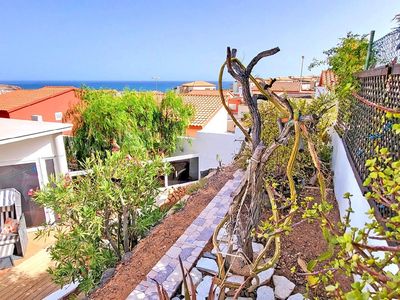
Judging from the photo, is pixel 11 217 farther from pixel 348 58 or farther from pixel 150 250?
pixel 348 58

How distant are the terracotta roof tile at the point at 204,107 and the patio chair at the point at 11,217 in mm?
9498

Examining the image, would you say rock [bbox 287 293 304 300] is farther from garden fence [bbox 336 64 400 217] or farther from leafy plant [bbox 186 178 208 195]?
leafy plant [bbox 186 178 208 195]

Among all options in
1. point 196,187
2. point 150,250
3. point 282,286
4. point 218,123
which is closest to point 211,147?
point 218,123

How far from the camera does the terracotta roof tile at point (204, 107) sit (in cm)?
1576

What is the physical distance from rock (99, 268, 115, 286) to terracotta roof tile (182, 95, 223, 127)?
1159 cm

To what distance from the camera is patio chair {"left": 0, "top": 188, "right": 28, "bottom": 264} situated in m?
7.48

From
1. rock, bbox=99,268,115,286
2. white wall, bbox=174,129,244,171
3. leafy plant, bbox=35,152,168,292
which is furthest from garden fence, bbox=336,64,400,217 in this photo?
white wall, bbox=174,129,244,171

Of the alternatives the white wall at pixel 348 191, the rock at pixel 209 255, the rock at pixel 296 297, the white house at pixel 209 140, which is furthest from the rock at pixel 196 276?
the white house at pixel 209 140

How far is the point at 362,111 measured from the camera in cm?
504

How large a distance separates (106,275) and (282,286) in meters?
2.86

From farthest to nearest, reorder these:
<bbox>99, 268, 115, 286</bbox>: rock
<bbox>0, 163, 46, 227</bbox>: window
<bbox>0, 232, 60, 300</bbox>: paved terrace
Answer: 1. <bbox>0, 163, 46, 227</bbox>: window
2. <bbox>0, 232, 60, 300</bbox>: paved terrace
3. <bbox>99, 268, 115, 286</bbox>: rock

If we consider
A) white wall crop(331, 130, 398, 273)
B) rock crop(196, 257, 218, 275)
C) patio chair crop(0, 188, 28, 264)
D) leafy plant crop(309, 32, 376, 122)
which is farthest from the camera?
patio chair crop(0, 188, 28, 264)

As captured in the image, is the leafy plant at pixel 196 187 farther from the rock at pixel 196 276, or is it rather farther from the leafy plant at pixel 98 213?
the rock at pixel 196 276

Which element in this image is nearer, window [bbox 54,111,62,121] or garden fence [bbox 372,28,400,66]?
garden fence [bbox 372,28,400,66]
